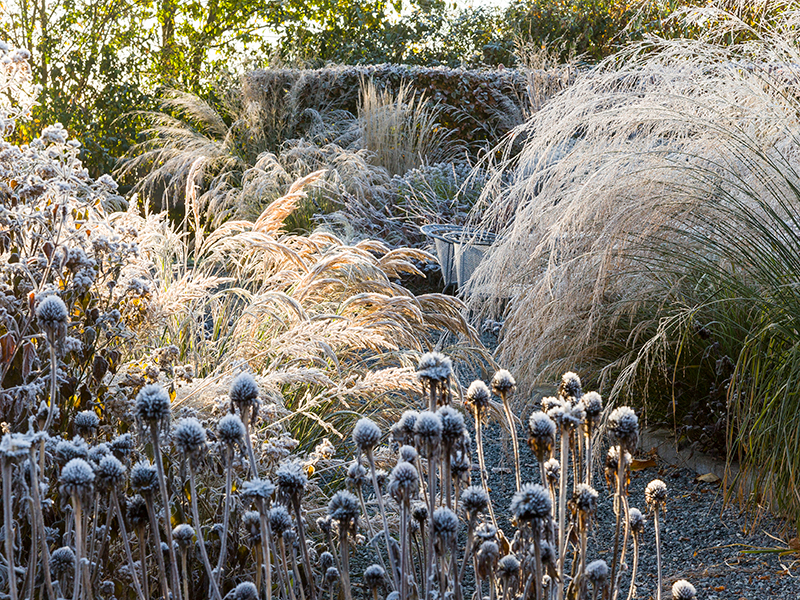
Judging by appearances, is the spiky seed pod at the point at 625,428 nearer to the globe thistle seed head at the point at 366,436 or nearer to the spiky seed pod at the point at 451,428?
the spiky seed pod at the point at 451,428

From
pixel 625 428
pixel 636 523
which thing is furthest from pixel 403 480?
pixel 636 523

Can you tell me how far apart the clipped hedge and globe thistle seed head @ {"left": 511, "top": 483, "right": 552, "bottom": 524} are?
7.65 m

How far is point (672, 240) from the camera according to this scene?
260 cm

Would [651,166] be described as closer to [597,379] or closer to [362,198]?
[597,379]

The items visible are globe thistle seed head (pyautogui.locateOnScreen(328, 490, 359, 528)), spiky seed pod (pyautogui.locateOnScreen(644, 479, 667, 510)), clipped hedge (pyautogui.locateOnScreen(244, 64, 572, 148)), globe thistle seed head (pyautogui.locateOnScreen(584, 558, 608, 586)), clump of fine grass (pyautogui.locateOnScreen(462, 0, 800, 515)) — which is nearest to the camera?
globe thistle seed head (pyautogui.locateOnScreen(328, 490, 359, 528))

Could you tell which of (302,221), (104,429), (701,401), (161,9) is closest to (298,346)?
(104,429)

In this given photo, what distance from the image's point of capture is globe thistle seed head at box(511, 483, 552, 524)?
2.96 feet

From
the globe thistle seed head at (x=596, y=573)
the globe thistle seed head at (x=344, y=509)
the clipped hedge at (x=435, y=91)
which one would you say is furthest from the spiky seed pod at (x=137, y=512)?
the clipped hedge at (x=435, y=91)

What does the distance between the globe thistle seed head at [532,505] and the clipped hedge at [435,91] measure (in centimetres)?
765

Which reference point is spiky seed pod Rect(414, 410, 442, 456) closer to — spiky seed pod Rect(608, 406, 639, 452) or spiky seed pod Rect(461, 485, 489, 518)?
spiky seed pod Rect(461, 485, 489, 518)

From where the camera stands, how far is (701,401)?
2.68 meters

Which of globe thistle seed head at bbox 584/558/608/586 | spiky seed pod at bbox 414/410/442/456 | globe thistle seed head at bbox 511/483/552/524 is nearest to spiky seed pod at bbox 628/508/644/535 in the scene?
globe thistle seed head at bbox 584/558/608/586

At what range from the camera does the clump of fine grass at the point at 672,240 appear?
228cm

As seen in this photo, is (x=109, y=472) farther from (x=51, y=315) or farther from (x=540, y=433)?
(x=540, y=433)
